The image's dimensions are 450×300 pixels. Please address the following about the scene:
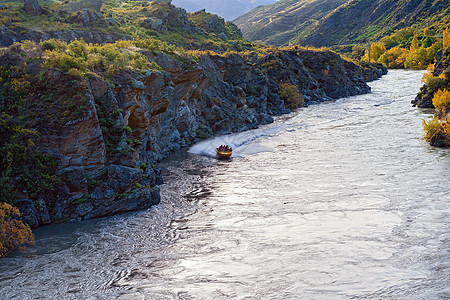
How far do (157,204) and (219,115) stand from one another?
2635 centimetres

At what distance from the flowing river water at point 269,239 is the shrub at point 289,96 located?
38.2 m

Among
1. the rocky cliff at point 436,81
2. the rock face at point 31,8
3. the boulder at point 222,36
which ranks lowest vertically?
the rocky cliff at point 436,81

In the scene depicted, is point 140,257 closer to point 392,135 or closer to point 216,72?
point 392,135

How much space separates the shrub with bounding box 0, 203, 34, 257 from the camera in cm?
1670

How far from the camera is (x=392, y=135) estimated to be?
40.6 meters

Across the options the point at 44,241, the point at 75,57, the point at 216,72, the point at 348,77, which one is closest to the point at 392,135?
the point at 216,72

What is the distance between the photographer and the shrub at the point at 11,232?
16.7 metres

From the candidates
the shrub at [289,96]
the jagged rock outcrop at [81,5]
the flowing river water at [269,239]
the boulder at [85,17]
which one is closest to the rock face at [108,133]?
the flowing river water at [269,239]

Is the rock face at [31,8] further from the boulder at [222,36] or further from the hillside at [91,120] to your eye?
the boulder at [222,36]

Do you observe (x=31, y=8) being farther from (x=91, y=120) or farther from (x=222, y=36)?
(x=91, y=120)

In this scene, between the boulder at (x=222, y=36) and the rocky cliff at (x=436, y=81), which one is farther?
the boulder at (x=222, y=36)

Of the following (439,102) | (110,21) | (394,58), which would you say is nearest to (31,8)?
(110,21)

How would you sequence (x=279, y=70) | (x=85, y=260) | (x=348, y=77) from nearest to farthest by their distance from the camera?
(x=85, y=260) < (x=279, y=70) < (x=348, y=77)

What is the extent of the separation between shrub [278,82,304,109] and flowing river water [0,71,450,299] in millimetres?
38213
